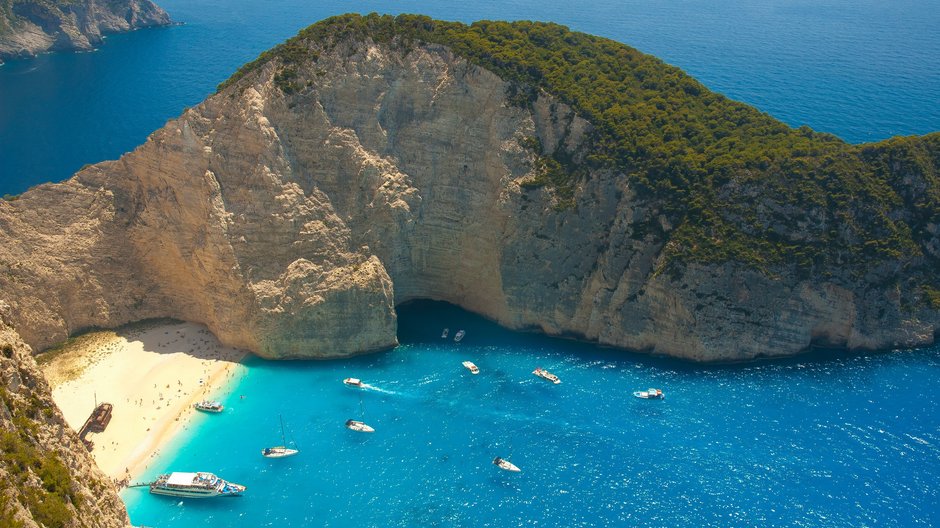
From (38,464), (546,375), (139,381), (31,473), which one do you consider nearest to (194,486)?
(139,381)

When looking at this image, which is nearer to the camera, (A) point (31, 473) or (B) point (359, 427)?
(A) point (31, 473)

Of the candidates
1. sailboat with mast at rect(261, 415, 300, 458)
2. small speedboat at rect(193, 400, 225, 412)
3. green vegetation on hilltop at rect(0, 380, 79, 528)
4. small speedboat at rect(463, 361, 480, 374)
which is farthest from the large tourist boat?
green vegetation on hilltop at rect(0, 380, 79, 528)

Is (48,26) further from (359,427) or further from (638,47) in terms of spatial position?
(359,427)

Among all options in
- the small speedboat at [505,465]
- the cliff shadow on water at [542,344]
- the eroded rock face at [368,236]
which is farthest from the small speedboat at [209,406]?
the small speedboat at [505,465]

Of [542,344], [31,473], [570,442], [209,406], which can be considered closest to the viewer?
[31,473]

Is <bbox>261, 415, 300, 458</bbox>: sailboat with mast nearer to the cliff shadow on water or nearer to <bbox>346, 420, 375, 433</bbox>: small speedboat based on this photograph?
<bbox>346, 420, 375, 433</bbox>: small speedboat

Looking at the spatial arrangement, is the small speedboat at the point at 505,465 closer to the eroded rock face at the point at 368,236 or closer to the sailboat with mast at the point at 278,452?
the sailboat with mast at the point at 278,452

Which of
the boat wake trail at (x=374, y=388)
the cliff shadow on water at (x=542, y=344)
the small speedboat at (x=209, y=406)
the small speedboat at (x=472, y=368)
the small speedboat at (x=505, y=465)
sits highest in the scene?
the cliff shadow on water at (x=542, y=344)
